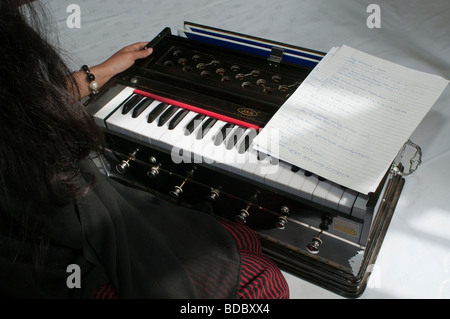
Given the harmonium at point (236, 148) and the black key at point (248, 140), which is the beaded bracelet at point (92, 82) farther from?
the black key at point (248, 140)

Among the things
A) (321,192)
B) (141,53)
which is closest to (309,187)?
(321,192)

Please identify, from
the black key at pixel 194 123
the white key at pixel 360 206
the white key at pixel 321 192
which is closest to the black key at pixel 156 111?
the black key at pixel 194 123

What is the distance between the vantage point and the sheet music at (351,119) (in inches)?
37.7

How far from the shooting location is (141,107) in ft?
3.92

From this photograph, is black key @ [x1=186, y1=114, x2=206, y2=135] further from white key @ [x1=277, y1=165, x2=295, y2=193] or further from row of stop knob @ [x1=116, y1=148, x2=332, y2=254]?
white key @ [x1=277, y1=165, x2=295, y2=193]

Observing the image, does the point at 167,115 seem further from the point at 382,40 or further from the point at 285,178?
the point at 382,40

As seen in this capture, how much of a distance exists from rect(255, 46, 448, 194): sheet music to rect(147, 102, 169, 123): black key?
0.35m

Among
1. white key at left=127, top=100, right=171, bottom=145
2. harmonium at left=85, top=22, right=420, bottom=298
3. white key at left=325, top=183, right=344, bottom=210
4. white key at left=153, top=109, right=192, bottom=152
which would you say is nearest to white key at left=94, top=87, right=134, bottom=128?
harmonium at left=85, top=22, right=420, bottom=298

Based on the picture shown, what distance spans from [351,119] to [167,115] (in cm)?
54

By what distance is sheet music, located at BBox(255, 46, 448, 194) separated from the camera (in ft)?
3.14

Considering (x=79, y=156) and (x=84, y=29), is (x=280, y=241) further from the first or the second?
(x=84, y=29)

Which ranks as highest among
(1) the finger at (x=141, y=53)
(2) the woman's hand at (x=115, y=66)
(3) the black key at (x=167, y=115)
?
(1) the finger at (x=141, y=53)

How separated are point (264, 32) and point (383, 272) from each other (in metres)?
1.37

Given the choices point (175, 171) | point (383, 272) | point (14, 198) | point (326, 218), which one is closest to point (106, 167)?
point (175, 171)
